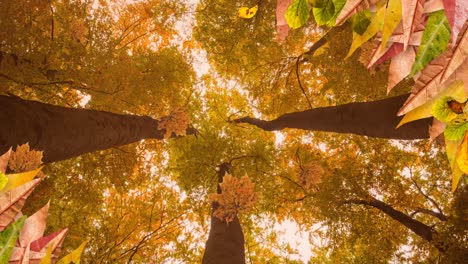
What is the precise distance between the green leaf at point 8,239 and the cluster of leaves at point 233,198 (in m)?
6.73

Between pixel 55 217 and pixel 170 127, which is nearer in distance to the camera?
pixel 170 127

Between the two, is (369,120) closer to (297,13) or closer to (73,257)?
(297,13)

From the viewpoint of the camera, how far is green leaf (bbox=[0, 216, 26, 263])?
740 mm

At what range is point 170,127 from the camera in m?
8.43

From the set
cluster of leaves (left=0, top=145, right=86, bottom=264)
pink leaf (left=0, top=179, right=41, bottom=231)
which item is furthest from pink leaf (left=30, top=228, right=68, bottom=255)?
pink leaf (left=0, top=179, right=41, bottom=231)

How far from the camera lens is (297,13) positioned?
0.93m

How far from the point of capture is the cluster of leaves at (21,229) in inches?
29.7

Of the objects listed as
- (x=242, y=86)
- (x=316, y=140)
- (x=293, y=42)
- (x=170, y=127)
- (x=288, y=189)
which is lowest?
(x=170, y=127)

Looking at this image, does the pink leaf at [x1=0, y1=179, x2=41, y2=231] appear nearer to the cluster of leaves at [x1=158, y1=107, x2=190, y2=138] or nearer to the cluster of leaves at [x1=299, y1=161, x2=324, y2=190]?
the cluster of leaves at [x1=158, y1=107, x2=190, y2=138]

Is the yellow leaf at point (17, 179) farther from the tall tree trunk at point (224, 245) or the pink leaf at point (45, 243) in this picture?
the tall tree trunk at point (224, 245)

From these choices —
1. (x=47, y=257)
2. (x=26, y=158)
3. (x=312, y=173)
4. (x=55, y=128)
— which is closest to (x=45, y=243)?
(x=47, y=257)

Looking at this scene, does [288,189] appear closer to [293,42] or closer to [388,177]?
[388,177]

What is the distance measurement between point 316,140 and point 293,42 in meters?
4.36

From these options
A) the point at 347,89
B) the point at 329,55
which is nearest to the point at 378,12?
the point at 329,55
